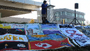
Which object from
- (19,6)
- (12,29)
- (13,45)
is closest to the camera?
(13,45)

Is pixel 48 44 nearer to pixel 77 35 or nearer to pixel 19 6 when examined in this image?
pixel 77 35

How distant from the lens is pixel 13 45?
6852 millimetres

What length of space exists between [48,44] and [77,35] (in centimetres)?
296

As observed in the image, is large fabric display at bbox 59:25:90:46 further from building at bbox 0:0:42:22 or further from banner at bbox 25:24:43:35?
building at bbox 0:0:42:22

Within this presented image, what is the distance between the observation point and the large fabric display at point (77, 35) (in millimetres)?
8706

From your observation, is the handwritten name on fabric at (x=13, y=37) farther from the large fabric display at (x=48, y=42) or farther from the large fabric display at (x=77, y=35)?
the large fabric display at (x=77, y=35)

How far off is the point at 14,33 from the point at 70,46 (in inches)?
139

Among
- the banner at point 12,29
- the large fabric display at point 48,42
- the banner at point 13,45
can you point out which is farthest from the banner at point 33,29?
the banner at point 13,45

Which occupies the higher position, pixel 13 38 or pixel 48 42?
pixel 13 38

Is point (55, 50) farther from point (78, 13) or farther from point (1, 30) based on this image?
point (78, 13)

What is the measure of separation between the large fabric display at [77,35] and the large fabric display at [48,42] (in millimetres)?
989

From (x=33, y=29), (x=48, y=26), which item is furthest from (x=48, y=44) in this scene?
(x=48, y=26)

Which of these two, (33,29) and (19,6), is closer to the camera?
(33,29)

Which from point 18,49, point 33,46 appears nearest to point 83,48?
point 33,46
